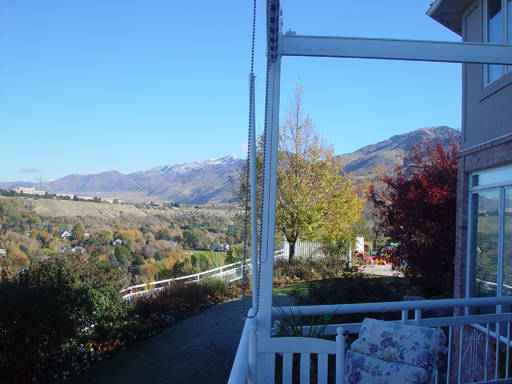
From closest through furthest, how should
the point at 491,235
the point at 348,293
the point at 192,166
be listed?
1. the point at 491,235
2. the point at 348,293
3. the point at 192,166

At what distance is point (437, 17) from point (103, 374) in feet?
25.7

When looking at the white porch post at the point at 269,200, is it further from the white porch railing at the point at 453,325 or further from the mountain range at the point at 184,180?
the mountain range at the point at 184,180

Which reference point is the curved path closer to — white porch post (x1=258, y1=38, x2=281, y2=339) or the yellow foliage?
white porch post (x1=258, y1=38, x2=281, y2=339)

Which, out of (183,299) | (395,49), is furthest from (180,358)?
(395,49)

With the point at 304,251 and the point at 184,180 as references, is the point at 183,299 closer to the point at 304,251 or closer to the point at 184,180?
the point at 304,251

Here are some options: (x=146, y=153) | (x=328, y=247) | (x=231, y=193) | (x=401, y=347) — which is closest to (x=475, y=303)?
(x=401, y=347)

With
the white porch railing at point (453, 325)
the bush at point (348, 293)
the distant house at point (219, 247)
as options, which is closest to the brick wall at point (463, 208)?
the white porch railing at point (453, 325)

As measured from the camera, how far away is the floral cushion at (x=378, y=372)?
8.17 feet

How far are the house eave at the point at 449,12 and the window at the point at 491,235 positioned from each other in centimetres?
250

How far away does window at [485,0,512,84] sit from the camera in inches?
178

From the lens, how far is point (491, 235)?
15.3 ft

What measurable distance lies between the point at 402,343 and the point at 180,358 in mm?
5078

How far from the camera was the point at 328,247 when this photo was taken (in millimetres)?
13781

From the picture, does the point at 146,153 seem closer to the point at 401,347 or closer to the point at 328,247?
the point at 328,247
